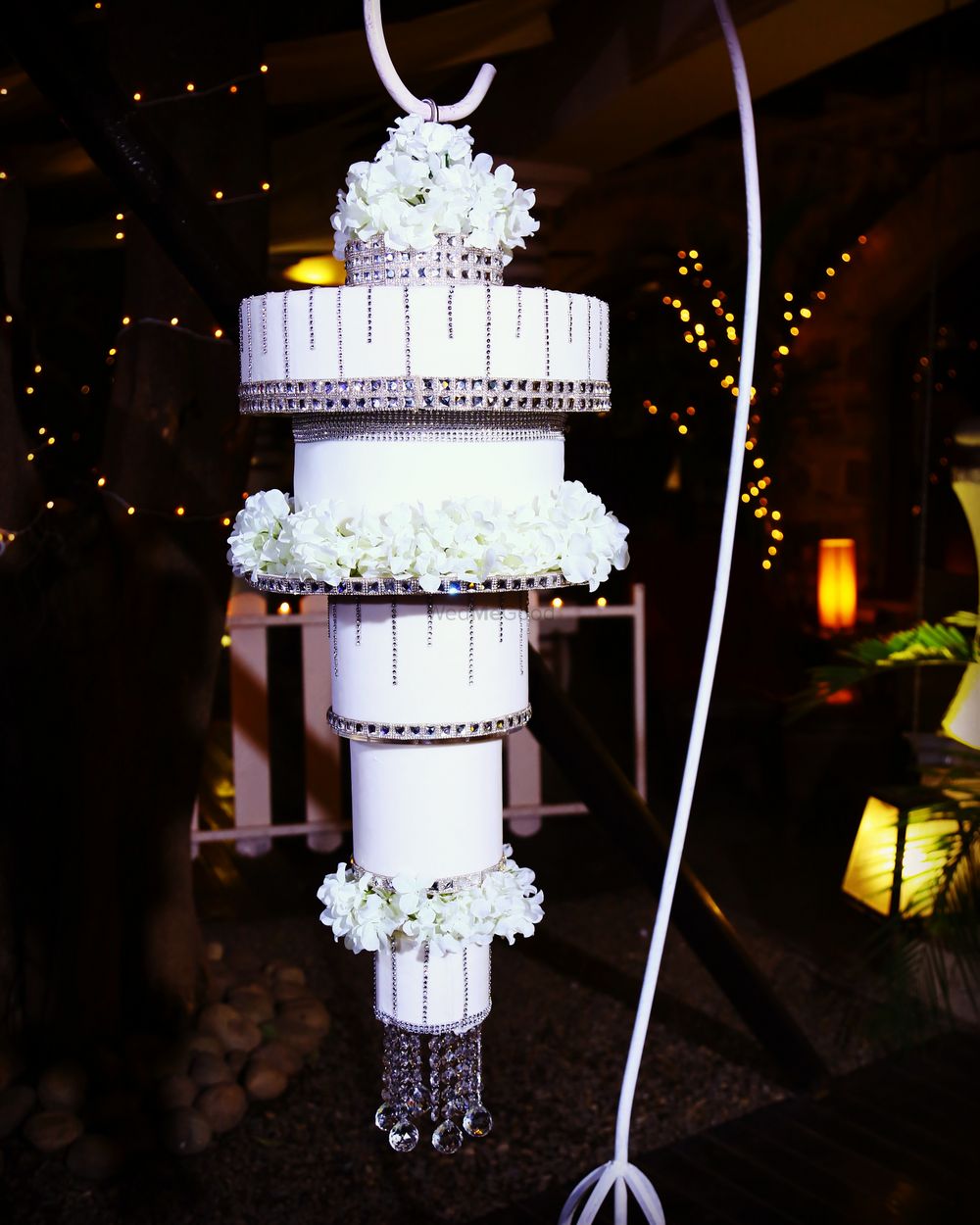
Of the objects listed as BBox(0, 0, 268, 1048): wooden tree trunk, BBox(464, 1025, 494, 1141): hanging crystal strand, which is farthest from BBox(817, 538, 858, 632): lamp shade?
BBox(464, 1025, 494, 1141): hanging crystal strand

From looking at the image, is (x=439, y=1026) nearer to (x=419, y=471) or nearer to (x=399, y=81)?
(x=419, y=471)

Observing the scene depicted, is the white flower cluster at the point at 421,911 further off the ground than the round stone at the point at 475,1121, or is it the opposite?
the white flower cluster at the point at 421,911

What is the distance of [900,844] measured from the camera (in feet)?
9.73

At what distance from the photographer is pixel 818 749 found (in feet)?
16.0

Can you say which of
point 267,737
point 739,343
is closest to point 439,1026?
point 267,737

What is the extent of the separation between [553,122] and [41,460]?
284cm

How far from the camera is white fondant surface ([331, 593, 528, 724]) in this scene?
118 cm

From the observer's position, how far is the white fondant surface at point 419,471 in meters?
1.15

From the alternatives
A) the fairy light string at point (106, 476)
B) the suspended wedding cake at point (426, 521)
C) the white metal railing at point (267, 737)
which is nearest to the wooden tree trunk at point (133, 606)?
the fairy light string at point (106, 476)

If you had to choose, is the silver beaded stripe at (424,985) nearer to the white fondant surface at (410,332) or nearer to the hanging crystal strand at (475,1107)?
the hanging crystal strand at (475,1107)

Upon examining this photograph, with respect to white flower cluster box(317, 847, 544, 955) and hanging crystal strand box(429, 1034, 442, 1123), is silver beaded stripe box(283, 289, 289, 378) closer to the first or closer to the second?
white flower cluster box(317, 847, 544, 955)

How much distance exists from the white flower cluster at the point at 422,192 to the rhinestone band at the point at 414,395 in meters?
0.14

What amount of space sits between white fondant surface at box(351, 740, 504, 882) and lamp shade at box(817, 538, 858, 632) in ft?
13.2

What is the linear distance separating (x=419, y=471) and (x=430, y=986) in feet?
1.71
